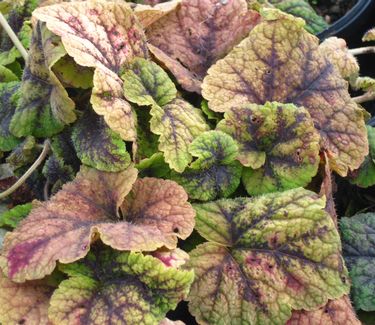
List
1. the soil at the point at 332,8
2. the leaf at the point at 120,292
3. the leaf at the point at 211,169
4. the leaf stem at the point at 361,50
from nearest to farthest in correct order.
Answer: the leaf at the point at 120,292 < the leaf at the point at 211,169 < the leaf stem at the point at 361,50 < the soil at the point at 332,8

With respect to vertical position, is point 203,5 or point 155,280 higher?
point 203,5

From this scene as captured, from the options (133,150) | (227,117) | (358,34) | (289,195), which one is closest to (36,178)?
(133,150)

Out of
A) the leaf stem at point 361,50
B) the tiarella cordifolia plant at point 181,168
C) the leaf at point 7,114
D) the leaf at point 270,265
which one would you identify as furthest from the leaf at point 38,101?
the leaf stem at point 361,50

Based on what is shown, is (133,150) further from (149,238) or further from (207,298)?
(207,298)

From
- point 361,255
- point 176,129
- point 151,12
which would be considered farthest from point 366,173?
point 151,12

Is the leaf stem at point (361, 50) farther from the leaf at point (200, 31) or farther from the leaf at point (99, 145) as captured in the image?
the leaf at point (99, 145)

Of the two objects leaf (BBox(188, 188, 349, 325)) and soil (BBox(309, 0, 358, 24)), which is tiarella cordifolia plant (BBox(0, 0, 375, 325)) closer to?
leaf (BBox(188, 188, 349, 325))
